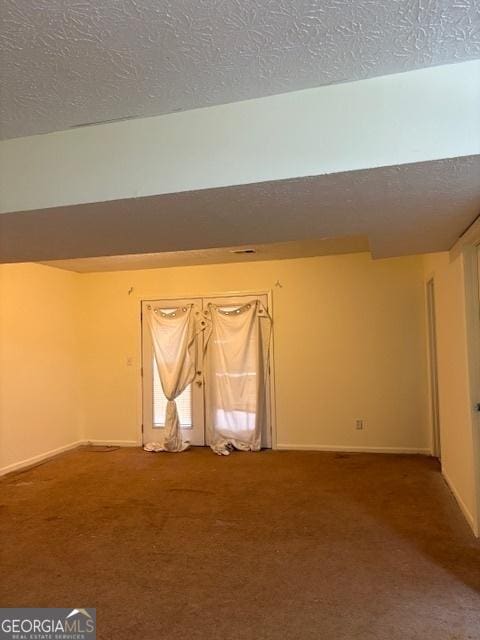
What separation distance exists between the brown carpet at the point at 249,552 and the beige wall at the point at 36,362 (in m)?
0.61

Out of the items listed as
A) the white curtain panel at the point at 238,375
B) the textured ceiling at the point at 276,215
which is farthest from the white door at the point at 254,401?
the textured ceiling at the point at 276,215

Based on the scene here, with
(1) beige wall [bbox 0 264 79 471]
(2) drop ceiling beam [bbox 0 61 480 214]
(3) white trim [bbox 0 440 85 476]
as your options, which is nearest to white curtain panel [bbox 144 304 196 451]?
(3) white trim [bbox 0 440 85 476]

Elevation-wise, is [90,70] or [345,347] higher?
[90,70]

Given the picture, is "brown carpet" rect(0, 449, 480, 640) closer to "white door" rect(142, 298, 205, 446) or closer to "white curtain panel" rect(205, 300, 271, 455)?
"white curtain panel" rect(205, 300, 271, 455)

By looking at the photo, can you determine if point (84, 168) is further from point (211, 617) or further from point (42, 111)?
point (211, 617)

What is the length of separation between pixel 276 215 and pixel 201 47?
932mm

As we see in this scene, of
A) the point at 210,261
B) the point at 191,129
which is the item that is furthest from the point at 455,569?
the point at 210,261

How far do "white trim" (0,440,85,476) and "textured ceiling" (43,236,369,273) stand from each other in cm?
231

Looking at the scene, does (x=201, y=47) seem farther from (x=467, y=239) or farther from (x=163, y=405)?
(x=163, y=405)

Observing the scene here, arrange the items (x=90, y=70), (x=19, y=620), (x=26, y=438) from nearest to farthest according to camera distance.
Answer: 1. (x=90, y=70)
2. (x=19, y=620)
3. (x=26, y=438)

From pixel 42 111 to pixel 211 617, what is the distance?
2416 millimetres

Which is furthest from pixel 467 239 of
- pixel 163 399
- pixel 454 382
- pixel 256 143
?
pixel 163 399

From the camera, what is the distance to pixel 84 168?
1.83 meters

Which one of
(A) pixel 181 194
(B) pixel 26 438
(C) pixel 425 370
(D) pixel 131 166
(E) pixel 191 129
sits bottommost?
(B) pixel 26 438
